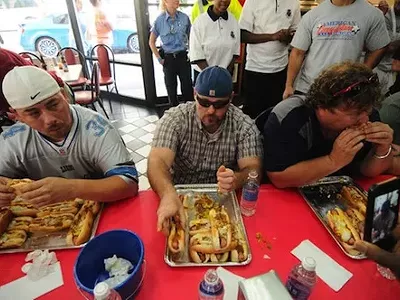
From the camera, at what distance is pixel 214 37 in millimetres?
2928

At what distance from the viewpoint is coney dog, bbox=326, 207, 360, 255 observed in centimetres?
106

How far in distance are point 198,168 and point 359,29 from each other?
172 cm

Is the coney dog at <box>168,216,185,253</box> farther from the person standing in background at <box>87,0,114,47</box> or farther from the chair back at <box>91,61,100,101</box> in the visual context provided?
the person standing in background at <box>87,0,114,47</box>

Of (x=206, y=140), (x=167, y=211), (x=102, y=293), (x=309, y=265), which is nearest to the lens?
(x=102, y=293)

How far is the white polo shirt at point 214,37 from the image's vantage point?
2889mm

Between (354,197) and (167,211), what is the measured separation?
90 centimetres

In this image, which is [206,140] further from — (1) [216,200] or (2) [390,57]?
(2) [390,57]

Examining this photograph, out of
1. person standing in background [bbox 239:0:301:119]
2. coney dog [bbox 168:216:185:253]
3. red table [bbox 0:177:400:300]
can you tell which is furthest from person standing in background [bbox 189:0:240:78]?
coney dog [bbox 168:216:185:253]

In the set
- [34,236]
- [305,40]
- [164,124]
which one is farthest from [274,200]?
[305,40]

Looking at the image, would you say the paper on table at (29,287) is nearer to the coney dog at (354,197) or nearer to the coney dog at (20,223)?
the coney dog at (20,223)

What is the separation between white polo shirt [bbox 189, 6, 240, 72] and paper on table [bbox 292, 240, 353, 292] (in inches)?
93.8

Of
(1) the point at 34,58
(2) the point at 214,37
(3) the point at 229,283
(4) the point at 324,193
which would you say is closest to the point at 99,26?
(1) the point at 34,58

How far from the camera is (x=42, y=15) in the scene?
446 cm

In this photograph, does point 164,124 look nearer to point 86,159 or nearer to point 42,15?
point 86,159
